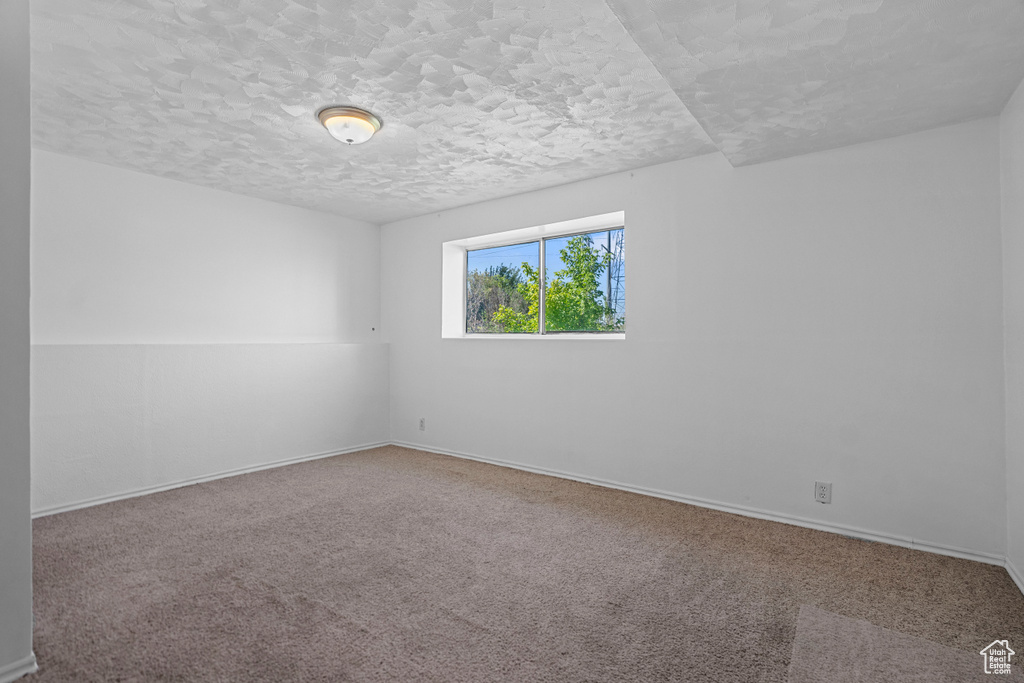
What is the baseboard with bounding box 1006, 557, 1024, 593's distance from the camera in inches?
93.6

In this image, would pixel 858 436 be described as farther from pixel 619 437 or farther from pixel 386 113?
pixel 386 113

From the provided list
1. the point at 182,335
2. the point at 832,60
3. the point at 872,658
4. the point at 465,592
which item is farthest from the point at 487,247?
the point at 872,658

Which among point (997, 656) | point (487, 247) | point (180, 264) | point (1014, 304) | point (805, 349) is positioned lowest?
point (997, 656)

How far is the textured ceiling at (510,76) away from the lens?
79.0 inches

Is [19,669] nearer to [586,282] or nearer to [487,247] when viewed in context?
[586,282]

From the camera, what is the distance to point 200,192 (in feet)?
14.4

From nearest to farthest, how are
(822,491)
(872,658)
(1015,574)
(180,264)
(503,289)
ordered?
(872,658) < (1015,574) < (822,491) < (180,264) < (503,289)

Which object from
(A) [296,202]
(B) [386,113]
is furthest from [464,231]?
(B) [386,113]

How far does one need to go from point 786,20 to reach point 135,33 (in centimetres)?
266

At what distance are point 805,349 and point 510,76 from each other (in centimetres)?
239

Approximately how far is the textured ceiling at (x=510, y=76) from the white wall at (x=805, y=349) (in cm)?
32

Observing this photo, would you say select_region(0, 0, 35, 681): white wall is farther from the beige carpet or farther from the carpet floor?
the beige carpet

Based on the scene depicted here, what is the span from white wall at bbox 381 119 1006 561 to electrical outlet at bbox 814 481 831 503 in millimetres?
60

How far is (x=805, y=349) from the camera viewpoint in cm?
324
